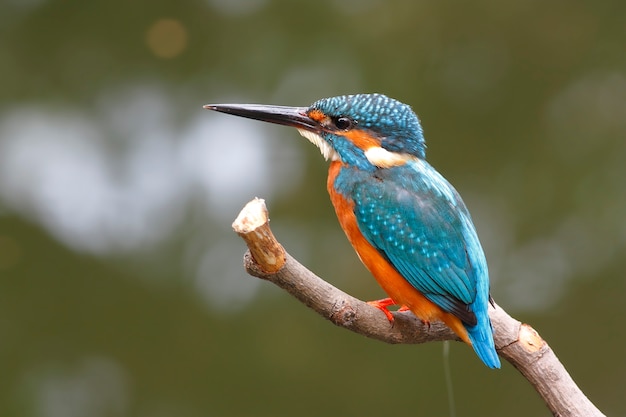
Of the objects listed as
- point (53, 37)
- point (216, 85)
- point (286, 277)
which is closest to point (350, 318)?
point (286, 277)

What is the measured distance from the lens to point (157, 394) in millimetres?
3357

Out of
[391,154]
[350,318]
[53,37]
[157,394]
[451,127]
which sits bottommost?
[157,394]

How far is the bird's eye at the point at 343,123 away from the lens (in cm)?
211

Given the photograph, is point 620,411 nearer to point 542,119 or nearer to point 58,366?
point 542,119

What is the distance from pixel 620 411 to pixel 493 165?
1.11 meters

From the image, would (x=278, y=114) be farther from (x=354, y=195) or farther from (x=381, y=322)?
(x=381, y=322)

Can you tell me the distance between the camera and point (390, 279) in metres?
2.00

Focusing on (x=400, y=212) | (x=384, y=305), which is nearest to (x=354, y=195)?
(x=400, y=212)

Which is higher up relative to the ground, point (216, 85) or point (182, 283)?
point (216, 85)

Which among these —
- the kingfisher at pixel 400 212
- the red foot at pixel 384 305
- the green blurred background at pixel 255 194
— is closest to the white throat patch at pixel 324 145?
the kingfisher at pixel 400 212

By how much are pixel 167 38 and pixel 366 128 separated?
5.21 ft

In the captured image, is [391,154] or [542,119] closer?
[391,154]

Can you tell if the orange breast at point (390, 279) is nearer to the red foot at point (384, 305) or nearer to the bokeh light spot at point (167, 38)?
the red foot at point (384, 305)

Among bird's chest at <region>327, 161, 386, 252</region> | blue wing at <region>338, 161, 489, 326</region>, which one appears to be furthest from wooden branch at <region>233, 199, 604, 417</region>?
bird's chest at <region>327, 161, 386, 252</region>
